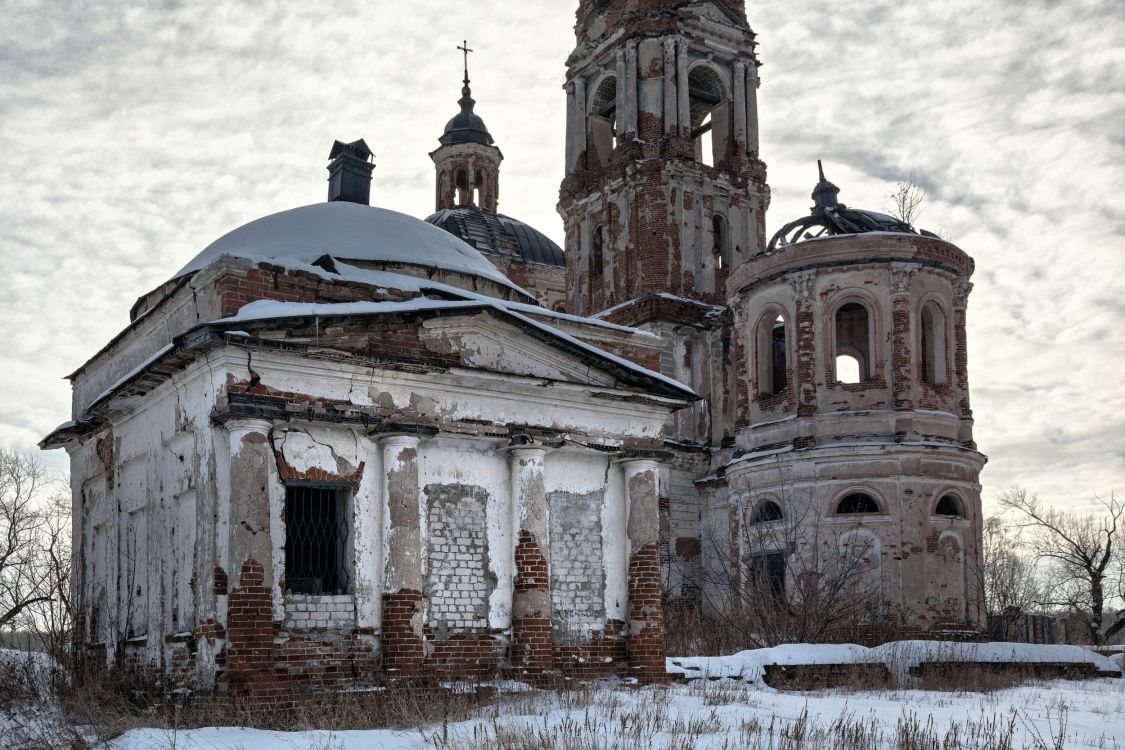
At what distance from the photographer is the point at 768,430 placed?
24047mm

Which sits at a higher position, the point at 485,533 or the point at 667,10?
the point at 667,10

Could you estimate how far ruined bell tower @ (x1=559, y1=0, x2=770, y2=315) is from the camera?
93.2 feet

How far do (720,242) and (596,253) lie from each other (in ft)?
10.6

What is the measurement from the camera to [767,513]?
946 inches

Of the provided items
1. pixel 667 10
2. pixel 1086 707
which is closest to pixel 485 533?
pixel 1086 707

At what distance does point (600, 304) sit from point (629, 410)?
15.5 metres

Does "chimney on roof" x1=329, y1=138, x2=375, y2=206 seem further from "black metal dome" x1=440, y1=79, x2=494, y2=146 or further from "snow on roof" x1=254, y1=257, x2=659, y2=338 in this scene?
"black metal dome" x1=440, y1=79, x2=494, y2=146

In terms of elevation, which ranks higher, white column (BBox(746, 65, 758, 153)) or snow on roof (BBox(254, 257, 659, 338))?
white column (BBox(746, 65, 758, 153))

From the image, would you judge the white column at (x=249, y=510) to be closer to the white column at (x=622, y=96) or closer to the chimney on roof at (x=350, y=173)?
the chimney on roof at (x=350, y=173)

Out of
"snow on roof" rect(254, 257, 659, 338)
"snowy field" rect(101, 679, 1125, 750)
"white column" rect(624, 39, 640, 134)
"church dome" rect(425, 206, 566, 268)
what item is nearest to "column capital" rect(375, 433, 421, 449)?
"snow on roof" rect(254, 257, 659, 338)

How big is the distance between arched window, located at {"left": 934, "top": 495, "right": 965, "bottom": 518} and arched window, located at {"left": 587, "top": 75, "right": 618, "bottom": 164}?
42.6 feet

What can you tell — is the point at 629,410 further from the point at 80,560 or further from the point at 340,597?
the point at 80,560

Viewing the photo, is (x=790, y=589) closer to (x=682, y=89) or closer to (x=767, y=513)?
(x=767, y=513)

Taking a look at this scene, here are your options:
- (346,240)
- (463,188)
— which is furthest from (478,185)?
(346,240)
